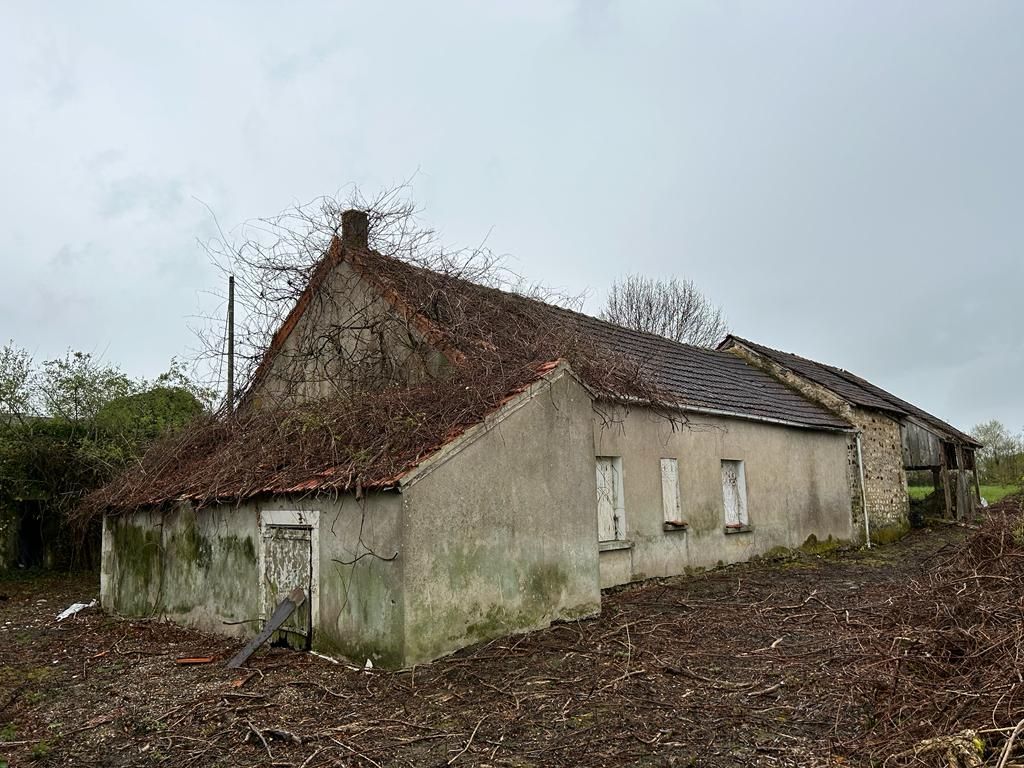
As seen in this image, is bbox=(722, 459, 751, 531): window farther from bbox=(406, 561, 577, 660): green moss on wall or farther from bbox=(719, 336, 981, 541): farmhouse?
bbox=(406, 561, 577, 660): green moss on wall

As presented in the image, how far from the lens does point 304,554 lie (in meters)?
8.70

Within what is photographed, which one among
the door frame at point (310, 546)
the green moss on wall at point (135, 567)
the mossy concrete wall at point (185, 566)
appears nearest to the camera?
the door frame at point (310, 546)

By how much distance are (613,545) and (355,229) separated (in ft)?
23.0

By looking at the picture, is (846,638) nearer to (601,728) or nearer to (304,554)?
(601,728)

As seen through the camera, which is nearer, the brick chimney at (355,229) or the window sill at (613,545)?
the window sill at (613,545)

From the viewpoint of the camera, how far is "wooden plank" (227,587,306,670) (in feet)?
27.1

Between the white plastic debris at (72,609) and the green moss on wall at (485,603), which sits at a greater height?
the green moss on wall at (485,603)

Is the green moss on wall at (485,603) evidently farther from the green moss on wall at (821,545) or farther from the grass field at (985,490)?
the grass field at (985,490)

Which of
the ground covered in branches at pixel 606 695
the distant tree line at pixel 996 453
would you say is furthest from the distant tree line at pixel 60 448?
the distant tree line at pixel 996 453

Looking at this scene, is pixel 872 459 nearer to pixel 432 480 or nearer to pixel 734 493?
pixel 734 493

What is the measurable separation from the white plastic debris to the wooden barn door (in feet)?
17.9

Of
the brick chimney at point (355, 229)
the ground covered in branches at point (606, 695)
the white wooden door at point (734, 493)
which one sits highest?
the brick chimney at point (355, 229)

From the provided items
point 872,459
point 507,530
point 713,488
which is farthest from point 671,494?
point 872,459

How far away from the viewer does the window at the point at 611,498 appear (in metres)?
11.9
